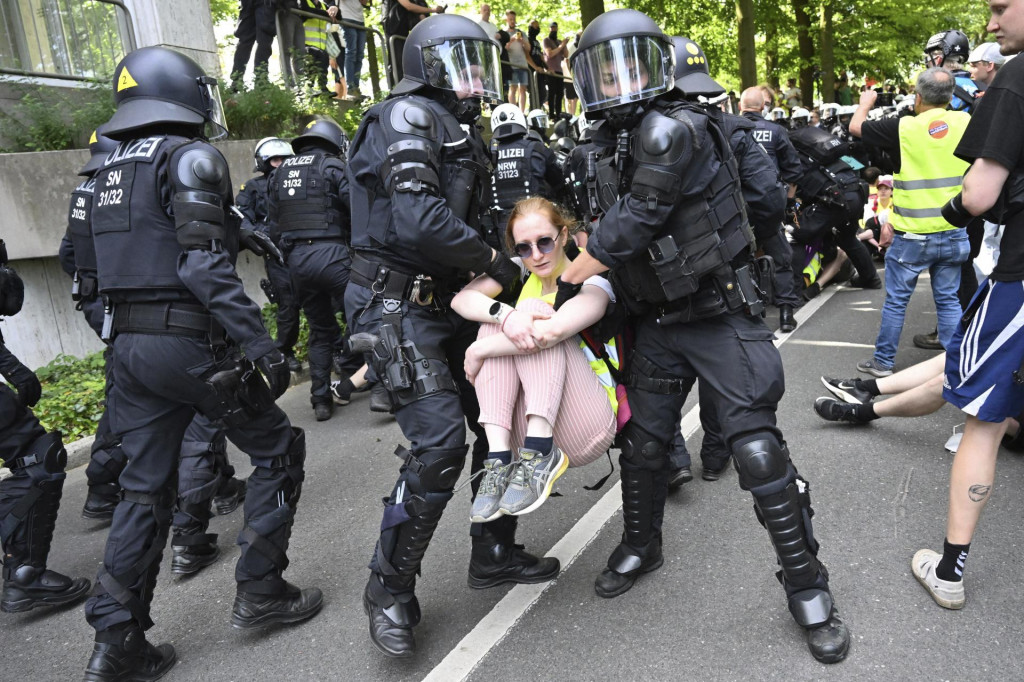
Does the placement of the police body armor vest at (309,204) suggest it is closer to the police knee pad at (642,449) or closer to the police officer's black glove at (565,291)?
the police officer's black glove at (565,291)

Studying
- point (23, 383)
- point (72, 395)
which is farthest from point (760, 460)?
point (72, 395)

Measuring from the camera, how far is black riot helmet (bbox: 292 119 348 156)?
6223 mm

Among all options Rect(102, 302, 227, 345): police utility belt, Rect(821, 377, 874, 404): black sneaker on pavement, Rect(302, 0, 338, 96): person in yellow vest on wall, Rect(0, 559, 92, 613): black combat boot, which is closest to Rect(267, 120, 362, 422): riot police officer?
Rect(0, 559, 92, 613): black combat boot

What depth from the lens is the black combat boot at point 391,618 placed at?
277cm

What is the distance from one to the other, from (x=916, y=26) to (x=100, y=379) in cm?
2230

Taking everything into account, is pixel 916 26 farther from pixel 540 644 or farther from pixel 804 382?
pixel 540 644

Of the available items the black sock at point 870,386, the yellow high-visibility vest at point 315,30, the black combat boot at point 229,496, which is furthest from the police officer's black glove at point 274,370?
the yellow high-visibility vest at point 315,30

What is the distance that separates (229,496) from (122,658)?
1797 millimetres

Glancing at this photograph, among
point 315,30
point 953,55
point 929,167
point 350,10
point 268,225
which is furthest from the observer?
point 350,10

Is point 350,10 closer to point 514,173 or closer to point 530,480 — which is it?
point 514,173

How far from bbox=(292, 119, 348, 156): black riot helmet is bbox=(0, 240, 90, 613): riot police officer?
2.96 meters

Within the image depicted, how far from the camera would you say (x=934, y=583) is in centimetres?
289

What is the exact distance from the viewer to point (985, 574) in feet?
9.92

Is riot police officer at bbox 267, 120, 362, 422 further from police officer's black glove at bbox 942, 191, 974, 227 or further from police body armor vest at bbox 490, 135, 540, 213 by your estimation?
police officer's black glove at bbox 942, 191, 974, 227
